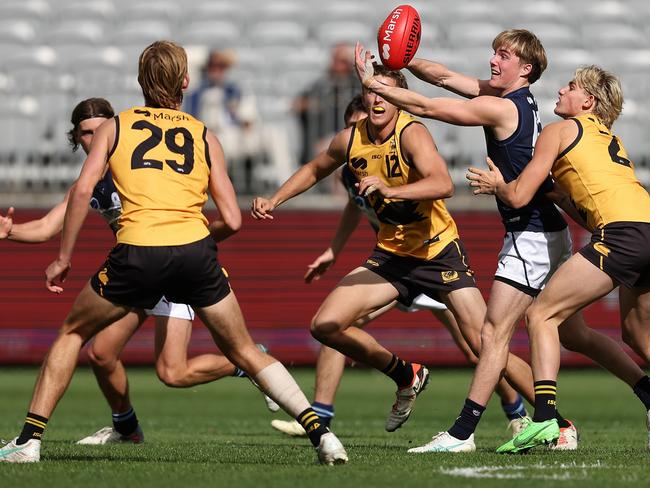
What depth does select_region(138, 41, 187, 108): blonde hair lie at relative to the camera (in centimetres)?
629

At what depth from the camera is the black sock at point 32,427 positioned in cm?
624

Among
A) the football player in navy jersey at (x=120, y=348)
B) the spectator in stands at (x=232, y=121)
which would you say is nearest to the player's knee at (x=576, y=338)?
the football player in navy jersey at (x=120, y=348)

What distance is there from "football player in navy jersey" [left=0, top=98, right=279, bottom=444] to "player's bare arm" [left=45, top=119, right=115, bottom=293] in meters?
1.77

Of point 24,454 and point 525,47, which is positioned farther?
point 525,47

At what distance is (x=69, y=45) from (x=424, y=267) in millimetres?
11042

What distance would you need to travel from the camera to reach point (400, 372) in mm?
8109

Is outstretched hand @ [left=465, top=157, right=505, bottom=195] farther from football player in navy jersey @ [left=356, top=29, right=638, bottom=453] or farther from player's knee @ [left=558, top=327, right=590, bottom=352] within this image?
player's knee @ [left=558, top=327, right=590, bottom=352]

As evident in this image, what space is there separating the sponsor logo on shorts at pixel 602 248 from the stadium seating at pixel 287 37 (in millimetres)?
9029

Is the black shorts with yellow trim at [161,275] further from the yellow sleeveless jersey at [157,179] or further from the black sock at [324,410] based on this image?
the black sock at [324,410]

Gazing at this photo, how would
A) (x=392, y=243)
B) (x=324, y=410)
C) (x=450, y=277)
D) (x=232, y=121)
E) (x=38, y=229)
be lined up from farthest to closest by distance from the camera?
(x=232, y=121)
(x=324, y=410)
(x=392, y=243)
(x=450, y=277)
(x=38, y=229)

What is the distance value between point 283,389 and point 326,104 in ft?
31.2

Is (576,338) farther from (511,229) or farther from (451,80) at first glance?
(451,80)

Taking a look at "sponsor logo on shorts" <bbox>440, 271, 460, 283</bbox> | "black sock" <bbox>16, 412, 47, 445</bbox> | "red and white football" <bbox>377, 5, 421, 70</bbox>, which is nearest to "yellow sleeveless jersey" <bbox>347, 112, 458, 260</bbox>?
"sponsor logo on shorts" <bbox>440, 271, 460, 283</bbox>

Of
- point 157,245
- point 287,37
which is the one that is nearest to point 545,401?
point 157,245
